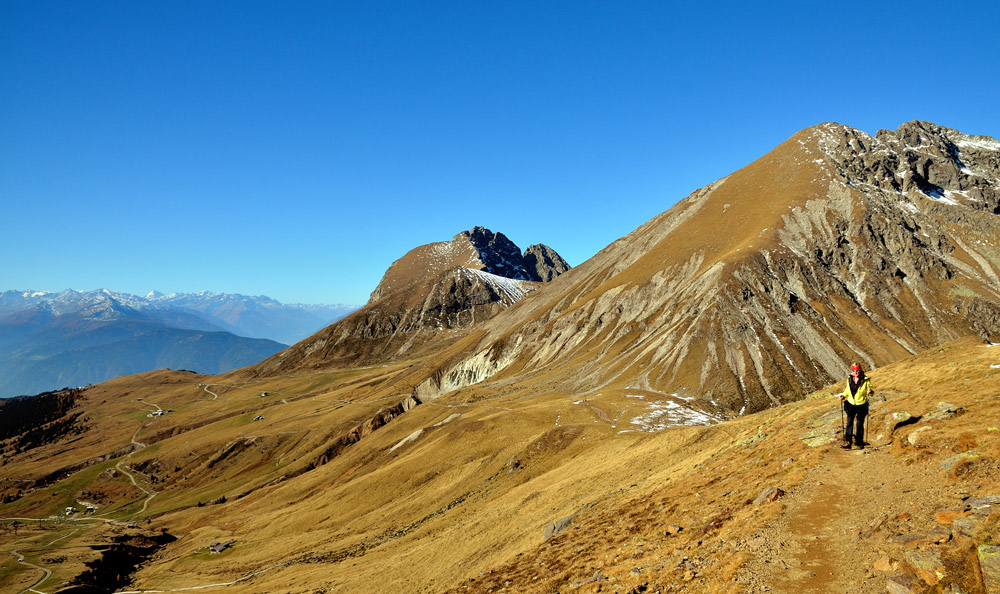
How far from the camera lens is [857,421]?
798 inches

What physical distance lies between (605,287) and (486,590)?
133151 mm

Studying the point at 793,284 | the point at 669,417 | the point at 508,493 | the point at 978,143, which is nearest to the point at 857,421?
the point at 508,493

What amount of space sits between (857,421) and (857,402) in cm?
128

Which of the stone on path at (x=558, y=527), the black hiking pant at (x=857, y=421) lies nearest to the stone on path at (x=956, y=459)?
the black hiking pant at (x=857, y=421)

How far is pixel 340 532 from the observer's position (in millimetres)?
52625

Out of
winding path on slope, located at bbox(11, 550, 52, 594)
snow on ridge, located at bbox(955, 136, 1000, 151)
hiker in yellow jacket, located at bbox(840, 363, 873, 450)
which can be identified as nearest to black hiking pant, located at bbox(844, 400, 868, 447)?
hiker in yellow jacket, located at bbox(840, 363, 873, 450)

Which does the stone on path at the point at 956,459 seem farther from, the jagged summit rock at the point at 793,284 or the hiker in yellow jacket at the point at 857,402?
the jagged summit rock at the point at 793,284

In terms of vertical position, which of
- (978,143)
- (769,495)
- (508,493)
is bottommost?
(508,493)

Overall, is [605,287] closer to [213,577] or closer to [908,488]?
[213,577]

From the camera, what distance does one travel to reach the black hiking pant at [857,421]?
1998 centimetres

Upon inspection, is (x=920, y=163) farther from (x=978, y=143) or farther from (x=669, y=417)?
(x=669, y=417)

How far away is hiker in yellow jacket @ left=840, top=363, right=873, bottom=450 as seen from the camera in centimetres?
1955

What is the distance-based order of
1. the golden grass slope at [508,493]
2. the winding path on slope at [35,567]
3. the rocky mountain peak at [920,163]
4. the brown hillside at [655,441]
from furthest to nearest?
the rocky mountain peak at [920,163]
the winding path on slope at [35,567]
the golden grass slope at [508,493]
the brown hillside at [655,441]

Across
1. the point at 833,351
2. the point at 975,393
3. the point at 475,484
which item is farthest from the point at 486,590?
the point at 833,351
